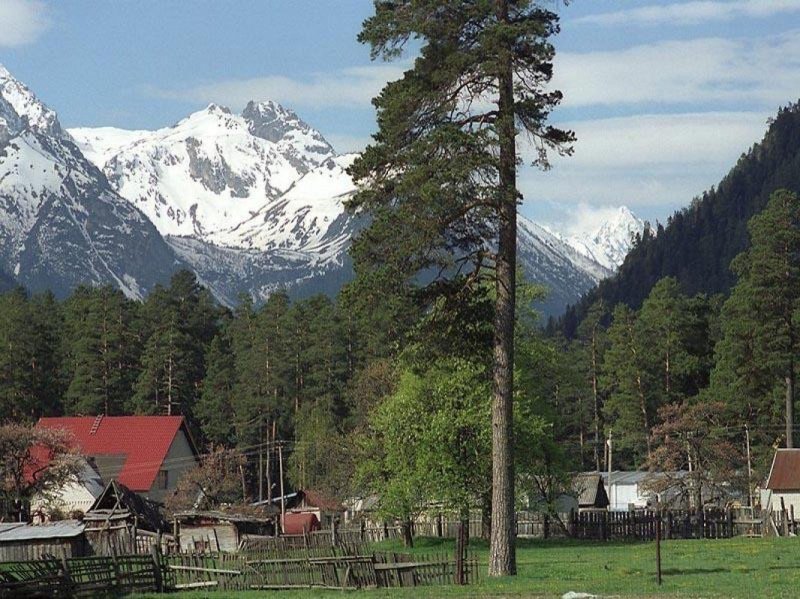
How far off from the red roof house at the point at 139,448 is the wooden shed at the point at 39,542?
46234 millimetres

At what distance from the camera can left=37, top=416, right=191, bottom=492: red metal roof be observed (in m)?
104

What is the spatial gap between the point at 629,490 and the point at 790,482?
126 feet

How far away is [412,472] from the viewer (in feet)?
218

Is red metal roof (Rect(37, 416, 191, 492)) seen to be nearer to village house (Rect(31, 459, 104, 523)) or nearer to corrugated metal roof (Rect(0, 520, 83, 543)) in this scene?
Result: village house (Rect(31, 459, 104, 523))

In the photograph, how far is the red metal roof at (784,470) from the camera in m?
85.6

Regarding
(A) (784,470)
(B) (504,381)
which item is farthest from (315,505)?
(B) (504,381)

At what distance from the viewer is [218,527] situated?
73.6 meters

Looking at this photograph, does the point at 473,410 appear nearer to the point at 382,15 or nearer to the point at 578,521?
the point at 578,521

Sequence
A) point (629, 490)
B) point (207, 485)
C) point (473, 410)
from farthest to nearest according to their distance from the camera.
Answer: point (629, 490), point (207, 485), point (473, 410)

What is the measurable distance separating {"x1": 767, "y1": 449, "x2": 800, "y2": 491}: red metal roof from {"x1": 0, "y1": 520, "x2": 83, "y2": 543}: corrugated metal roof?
44.1 m

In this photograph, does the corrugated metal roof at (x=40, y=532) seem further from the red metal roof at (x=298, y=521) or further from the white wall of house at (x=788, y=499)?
the white wall of house at (x=788, y=499)

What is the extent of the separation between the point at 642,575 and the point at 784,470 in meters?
49.5

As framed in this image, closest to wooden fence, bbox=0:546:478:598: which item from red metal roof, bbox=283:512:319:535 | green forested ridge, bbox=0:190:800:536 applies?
green forested ridge, bbox=0:190:800:536

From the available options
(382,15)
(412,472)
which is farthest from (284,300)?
(382,15)
